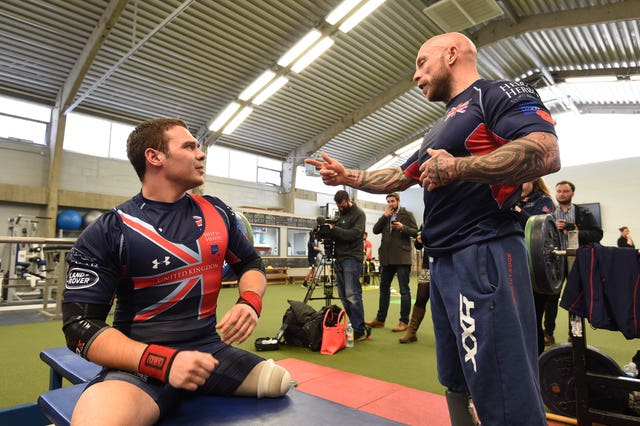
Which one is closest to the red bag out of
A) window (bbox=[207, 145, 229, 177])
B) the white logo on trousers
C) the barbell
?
the barbell

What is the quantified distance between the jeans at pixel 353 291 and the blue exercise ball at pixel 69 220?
725cm

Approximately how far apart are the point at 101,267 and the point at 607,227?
1393 cm

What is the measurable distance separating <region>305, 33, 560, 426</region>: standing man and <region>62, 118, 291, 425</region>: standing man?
640mm

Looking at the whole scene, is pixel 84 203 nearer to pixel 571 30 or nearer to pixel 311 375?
pixel 311 375

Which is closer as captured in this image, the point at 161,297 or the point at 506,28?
the point at 161,297

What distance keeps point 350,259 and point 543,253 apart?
2358mm

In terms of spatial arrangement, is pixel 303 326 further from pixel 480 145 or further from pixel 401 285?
pixel 480 145

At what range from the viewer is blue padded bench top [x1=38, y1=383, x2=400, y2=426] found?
1081 millimetres

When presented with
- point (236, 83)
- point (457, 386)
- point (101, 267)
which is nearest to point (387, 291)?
point (457, 386)

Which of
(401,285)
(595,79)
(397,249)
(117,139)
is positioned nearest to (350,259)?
(397,249)

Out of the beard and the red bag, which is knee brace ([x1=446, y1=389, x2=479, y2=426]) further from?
the red bag

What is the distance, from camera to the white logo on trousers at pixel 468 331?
0.98 m

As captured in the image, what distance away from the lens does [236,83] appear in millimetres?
9156

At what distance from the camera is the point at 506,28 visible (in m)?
8.28
